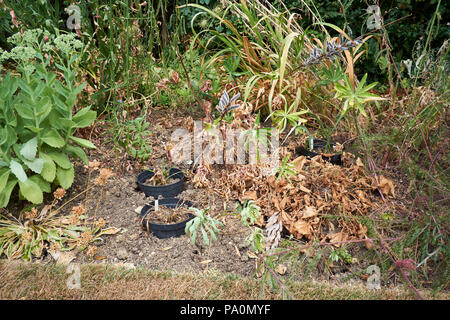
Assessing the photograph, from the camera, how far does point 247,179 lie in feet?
9.28

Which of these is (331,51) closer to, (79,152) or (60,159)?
(79,152)

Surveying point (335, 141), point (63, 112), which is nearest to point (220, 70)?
point (335, 141)

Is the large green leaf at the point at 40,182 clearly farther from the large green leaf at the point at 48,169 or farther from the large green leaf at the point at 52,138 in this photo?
the large green leaf at the point at 52,138

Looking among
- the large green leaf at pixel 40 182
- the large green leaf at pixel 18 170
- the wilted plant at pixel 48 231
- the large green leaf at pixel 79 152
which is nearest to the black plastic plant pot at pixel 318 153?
the wilted plant at pixel 48 231

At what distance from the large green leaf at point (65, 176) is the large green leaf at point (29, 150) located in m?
0.24

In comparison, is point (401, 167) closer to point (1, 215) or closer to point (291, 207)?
point (291, 207)

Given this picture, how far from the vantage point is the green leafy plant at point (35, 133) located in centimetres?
240

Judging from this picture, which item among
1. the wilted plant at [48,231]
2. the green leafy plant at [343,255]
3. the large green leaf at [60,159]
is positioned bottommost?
the green leafy plant at [343,255]

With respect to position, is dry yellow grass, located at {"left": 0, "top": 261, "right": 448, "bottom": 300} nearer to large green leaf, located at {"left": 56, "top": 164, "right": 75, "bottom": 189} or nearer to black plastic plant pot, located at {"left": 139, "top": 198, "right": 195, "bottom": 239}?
black plastic plant pot, located at {"left": 139, "top": 198, "right": 195, "bottom": 239}

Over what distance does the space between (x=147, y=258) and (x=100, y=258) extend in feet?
0.89

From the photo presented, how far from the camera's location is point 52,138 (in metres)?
2.52

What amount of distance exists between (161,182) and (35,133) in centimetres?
88

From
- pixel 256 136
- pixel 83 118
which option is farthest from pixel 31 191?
pixel 256 136

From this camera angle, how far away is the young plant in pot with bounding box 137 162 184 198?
2830mm
